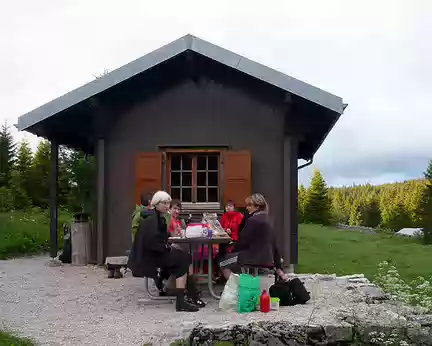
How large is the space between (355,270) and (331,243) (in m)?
6.76

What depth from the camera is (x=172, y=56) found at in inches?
373

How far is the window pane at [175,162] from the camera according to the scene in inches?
407

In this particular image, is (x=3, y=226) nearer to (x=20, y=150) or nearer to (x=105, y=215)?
(x=105, y=215)

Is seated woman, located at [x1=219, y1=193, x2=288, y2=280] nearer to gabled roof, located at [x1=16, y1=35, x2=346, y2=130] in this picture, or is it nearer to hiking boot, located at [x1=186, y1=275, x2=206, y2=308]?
hiking boot, located at [x1=186, y1=275, x2=206, y2=308]

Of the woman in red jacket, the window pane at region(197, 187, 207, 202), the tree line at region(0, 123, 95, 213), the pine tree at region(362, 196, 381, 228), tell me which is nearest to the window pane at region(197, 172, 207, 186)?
the window pane at region(197, 187, 207, 202)

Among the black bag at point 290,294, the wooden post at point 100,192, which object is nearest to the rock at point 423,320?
the black bag at point 290,294

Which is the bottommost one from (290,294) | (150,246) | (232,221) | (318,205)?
(290,294)

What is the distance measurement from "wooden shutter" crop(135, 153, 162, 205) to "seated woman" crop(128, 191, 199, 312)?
3.29 m

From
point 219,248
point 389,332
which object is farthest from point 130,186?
point 389,332

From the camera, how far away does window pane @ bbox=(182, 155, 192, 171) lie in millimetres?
10281

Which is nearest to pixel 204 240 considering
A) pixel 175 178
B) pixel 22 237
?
pixel 175 178

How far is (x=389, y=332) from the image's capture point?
5.40 metres

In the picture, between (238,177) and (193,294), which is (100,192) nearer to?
(238,177)

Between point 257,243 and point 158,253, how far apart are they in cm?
125
